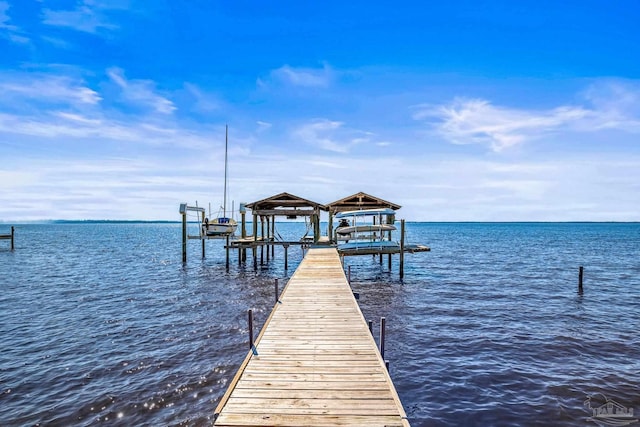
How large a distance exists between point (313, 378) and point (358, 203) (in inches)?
811

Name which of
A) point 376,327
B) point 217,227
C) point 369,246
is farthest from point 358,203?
point 217,227

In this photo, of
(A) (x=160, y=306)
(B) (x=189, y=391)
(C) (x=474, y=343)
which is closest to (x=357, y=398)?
(B) (x=189, y=391)

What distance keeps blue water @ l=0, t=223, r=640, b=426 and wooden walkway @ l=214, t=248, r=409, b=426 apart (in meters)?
2.04

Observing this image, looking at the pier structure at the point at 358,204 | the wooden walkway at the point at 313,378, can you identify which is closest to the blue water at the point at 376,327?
the wooden walkway at the point at 313,378

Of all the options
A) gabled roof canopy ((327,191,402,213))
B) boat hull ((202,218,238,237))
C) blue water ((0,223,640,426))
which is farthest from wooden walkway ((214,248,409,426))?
boat hull ((202,218,238,237))

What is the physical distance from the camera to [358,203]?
86.3 ft

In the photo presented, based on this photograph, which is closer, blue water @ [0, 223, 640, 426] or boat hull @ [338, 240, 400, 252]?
blue water @ [0, 223, 640, 426]

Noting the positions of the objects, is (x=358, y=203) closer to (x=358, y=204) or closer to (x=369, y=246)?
(x=358, y=204)

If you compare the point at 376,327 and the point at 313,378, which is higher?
the point at 313,378

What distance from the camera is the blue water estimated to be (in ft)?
27.2

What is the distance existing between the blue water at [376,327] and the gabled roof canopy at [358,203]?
5.62 metres

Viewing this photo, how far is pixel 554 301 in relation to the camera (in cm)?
1873

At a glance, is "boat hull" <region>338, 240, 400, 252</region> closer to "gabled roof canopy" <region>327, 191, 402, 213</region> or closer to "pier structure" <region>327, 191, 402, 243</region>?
"pier structure" <region>327, 191, 402, 243</region>

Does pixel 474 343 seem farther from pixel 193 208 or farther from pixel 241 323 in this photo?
pixel 193 208
